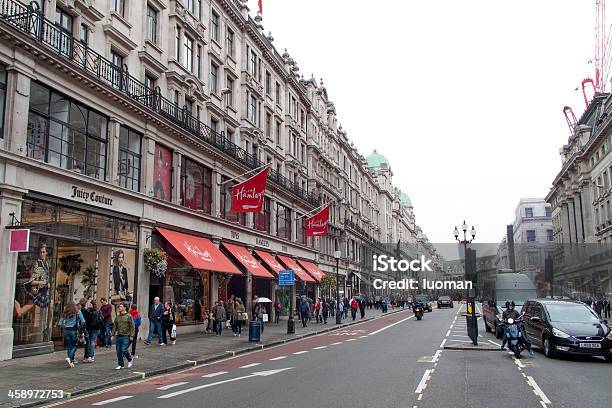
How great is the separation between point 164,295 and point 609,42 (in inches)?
3714

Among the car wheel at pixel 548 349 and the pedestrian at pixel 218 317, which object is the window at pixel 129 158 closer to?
the pedestrian at pixel 218 317

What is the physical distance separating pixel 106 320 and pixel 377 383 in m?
10.9

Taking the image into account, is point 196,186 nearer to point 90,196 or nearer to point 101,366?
point 90,196

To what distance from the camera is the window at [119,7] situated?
76.0ft

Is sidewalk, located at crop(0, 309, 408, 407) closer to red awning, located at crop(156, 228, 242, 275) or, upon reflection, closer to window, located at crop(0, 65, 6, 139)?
red awning, located at crop(156, 228, 242, 275)

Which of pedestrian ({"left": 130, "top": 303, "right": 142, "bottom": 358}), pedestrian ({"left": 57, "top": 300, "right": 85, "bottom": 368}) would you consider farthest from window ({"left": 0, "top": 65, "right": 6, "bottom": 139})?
pedestrian ({"left": 130, "top": 303, "right": 142, "bottom": 358})

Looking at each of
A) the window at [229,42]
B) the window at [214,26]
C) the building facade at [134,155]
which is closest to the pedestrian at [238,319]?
the building facade at [134,155]

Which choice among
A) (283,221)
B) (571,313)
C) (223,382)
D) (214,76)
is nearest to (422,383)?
(223,382)

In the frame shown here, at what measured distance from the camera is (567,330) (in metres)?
16.5

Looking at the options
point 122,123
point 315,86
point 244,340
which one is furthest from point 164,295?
point 315,86

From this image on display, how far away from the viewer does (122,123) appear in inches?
894

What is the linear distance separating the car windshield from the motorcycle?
3.97 feet

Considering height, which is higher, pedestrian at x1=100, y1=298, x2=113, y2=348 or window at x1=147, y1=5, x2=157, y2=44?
window at x1=147, y1=5, x2=157, y2=44

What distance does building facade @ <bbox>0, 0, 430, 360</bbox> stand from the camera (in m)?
17.3
